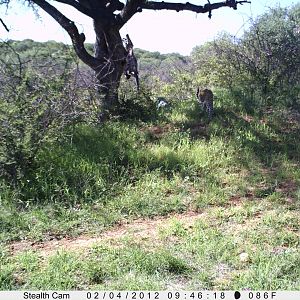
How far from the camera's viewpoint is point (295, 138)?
700 cm

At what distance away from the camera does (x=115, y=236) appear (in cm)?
416

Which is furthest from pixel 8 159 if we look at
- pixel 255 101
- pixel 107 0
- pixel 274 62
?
pixel 274 62

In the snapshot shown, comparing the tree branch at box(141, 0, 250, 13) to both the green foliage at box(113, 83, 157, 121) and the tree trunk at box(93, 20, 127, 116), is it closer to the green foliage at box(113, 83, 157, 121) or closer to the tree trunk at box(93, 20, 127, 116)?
the tree trunk at box(93, 20, 127, 116)

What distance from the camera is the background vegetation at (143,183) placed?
3471 millimetres

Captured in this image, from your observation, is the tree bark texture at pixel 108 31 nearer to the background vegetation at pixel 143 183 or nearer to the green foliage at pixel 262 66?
the background vegetation at pixel 143 183

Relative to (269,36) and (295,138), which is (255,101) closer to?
(295,138)

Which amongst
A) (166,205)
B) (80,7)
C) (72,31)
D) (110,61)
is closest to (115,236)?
(166,205)

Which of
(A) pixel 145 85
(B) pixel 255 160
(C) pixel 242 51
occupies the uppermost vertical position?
(C) pixel 242 51

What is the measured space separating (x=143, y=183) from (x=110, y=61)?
3.52 m

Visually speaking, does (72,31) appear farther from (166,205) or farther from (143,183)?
A: (166,205)

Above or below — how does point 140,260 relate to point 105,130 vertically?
below

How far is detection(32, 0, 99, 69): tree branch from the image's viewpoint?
7.62 meters

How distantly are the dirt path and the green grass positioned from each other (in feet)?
0.23

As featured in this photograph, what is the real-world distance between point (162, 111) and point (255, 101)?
1.90m
